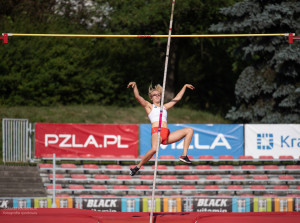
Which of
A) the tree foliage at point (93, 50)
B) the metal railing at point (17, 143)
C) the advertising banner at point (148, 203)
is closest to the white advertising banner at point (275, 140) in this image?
the advertising banner at point (148, 203)

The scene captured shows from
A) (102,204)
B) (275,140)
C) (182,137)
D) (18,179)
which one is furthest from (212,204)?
(182,137)

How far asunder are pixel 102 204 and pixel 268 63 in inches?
383

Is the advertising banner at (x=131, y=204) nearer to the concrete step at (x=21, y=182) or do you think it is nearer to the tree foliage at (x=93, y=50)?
the concrete step at (x=21, y=182)

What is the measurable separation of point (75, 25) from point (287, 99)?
37.5 feet

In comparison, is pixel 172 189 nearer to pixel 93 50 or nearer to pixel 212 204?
pixel 212 204

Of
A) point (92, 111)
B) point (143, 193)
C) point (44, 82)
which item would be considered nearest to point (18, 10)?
point (44, 82)

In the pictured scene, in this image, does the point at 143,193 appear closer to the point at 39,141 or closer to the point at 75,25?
the point at 39,141

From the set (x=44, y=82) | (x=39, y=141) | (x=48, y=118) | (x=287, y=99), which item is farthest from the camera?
(x=44, y=82)

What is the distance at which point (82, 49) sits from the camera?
2436 centimetres

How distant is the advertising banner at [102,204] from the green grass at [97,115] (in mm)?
7594

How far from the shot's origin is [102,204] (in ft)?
48.5

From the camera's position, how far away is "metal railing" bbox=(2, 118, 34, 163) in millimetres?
18645

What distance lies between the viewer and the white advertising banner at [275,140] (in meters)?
18.3

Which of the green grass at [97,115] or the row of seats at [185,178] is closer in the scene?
the row of seats at [185,178]
